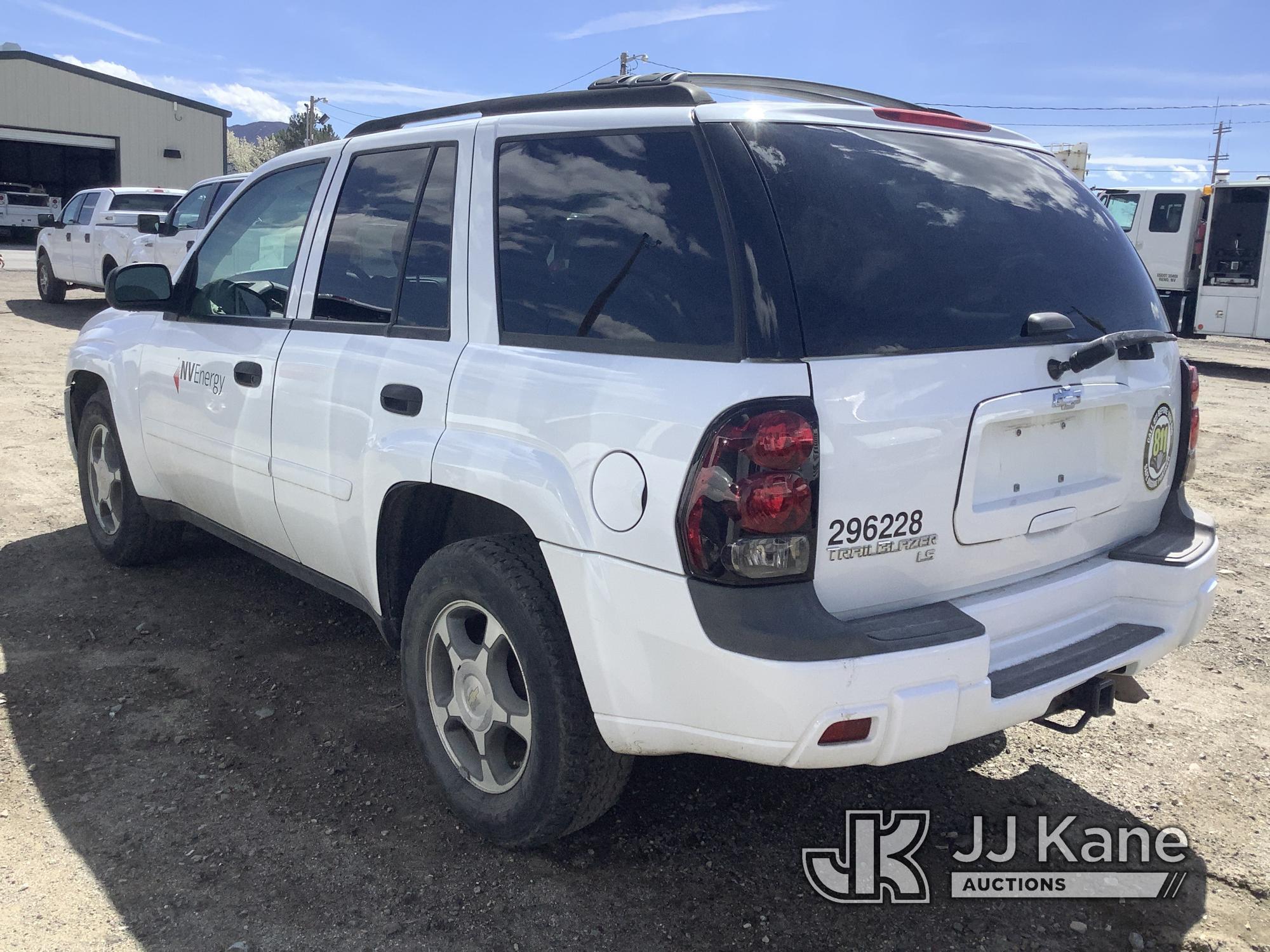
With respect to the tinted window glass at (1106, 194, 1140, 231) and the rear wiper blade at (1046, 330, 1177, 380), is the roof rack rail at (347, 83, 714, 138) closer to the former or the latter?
the rear wiper blade at (1046, 330, 1177, 380)

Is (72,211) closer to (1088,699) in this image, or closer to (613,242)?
(613,242)

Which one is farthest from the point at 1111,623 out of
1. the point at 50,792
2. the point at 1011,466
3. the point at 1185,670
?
the point at 50,792

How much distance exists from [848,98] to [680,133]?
96 centimetres

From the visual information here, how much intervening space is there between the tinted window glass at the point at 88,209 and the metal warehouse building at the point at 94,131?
24097mm

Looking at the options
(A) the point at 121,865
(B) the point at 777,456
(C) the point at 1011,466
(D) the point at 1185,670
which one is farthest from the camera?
(D) the point at 1185,670

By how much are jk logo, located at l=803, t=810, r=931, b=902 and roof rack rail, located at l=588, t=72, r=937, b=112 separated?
2028mm

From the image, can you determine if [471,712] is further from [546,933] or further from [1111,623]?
[1111,623]

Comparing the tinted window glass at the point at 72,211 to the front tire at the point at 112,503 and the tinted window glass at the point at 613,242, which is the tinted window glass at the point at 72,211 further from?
the tinted window glass at the point at 613,242

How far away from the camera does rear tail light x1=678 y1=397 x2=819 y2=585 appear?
2.27 m

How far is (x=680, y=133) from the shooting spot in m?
2.58

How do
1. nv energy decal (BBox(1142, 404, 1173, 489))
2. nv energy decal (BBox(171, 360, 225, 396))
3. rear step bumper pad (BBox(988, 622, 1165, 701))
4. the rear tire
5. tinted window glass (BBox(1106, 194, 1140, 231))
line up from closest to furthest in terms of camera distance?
rear step bumper pad (BBox(988, 622, 1165, 701)) < nv energy decal (BBox(1142, 404, 1173, 489)) < nv energy decal (BBox(171, 360, 225, 396)) < tinted window glass (BBox(1106, 194, 1140, 231)) < the rear tire

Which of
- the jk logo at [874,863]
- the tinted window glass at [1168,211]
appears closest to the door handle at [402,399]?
the jk logo at [874,863]

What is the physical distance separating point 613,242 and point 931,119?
3.22ft

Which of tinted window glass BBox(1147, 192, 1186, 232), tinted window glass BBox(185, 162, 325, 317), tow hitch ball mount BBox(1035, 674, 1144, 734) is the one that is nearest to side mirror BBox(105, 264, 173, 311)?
tinted window glass BBox(185, 162, 325, 317)
